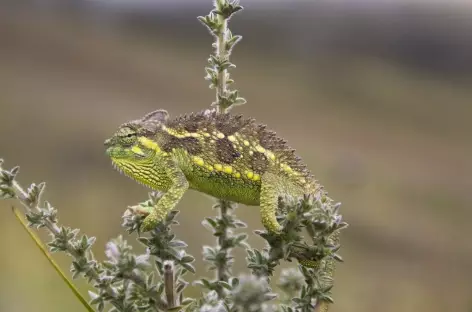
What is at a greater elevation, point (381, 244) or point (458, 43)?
point (458, 43)

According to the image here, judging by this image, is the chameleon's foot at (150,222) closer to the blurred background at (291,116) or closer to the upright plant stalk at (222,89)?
the upright plant stalk at (222,89)

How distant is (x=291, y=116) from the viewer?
2.96 metres

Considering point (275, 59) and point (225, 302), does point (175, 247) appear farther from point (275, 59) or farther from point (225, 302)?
point (275, 59)

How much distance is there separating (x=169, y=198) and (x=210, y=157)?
0.11 m

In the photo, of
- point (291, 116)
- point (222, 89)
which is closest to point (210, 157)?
point (222, 89)

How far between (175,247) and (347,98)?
2.39 meters

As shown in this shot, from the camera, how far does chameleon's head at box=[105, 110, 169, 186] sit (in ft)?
2.39

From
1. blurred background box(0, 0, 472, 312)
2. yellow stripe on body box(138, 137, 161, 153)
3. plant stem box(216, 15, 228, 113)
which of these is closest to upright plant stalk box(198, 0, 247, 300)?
plant stem box(216, 15, 228, 113)

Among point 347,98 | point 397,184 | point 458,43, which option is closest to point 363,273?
point 397,184

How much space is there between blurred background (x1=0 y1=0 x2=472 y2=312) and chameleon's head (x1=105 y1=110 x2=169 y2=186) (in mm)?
1469

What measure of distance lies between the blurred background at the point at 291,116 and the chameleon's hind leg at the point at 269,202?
58.6 inches

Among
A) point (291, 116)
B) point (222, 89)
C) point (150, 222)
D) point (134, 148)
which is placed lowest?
point (150, 222)

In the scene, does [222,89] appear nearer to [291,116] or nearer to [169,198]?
[169,198]

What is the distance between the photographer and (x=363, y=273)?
2.45 meters
